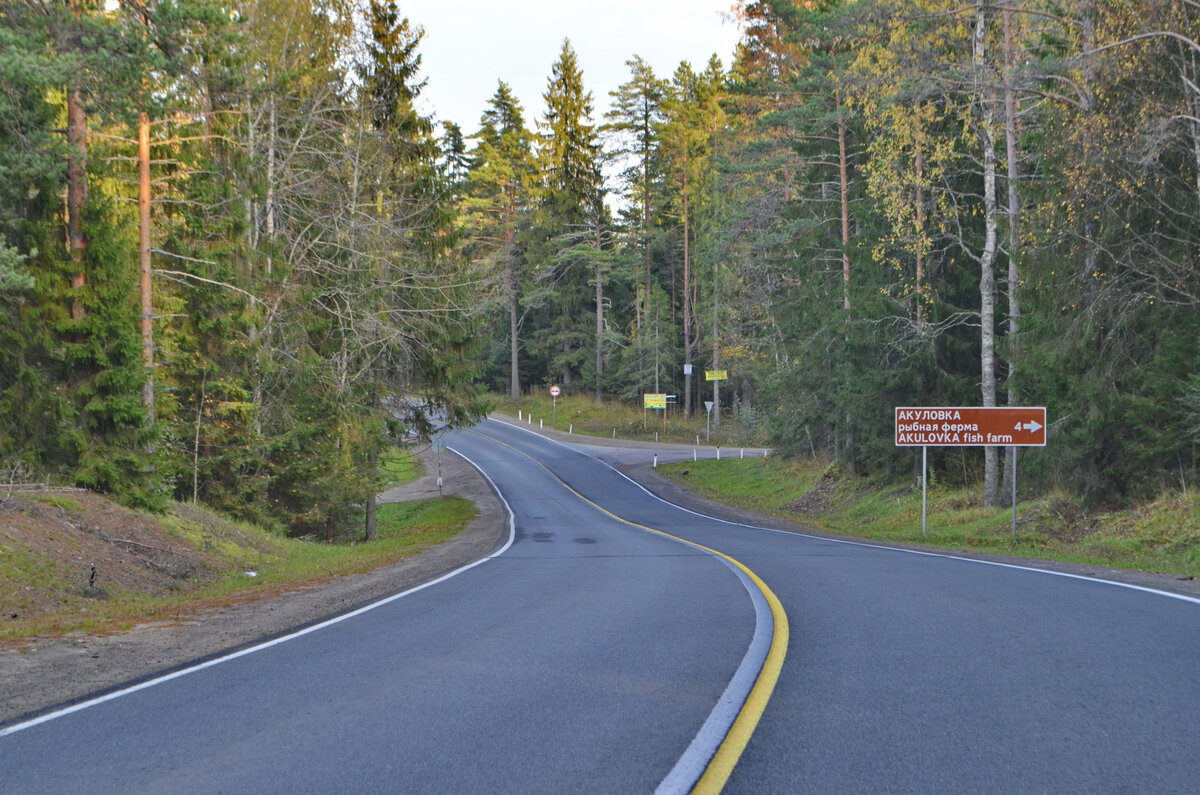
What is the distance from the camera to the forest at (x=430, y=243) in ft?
49.9

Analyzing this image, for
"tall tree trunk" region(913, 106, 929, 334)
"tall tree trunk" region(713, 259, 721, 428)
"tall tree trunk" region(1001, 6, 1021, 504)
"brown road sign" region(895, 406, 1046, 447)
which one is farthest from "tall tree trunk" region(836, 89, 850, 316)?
"tall tree trunk" region(713, 259, 721, 428)

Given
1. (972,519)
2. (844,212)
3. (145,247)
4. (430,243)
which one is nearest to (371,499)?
(430,243)

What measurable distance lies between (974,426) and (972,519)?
163 inches

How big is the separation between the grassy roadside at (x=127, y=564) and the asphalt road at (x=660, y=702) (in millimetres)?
3265

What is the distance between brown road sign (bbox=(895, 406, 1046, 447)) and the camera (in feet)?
63.1

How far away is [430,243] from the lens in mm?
27281

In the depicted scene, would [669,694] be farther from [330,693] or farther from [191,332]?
[191,332]

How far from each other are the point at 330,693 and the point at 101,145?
15.7 meters

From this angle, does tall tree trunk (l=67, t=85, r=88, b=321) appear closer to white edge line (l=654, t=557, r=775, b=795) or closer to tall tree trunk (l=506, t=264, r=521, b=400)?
white edge line (l=654, t=557, r=775, b=795)

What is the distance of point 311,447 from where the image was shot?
23.7 m

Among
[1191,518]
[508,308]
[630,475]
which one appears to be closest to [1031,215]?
[1191,518]

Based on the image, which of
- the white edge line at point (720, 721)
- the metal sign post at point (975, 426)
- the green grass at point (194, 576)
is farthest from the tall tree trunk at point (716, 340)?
the white edge line at point (720, 721)

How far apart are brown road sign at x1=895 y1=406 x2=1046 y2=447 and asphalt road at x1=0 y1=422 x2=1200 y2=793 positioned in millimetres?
10012

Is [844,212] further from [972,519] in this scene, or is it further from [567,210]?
[567,210]
